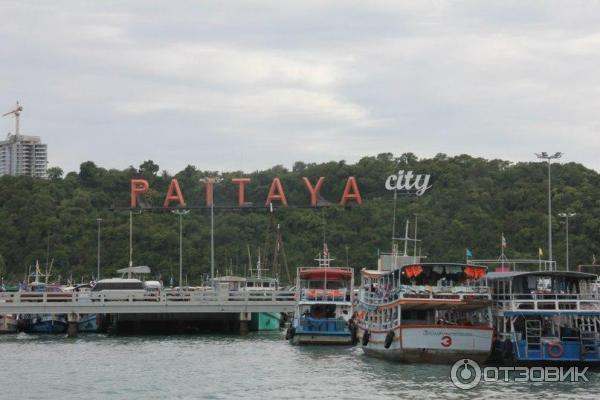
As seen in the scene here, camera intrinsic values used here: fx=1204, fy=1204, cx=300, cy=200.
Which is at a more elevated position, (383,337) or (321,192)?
(321,192)

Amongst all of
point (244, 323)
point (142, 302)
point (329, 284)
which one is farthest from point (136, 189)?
point (329, 284)

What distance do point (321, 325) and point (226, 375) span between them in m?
17.3

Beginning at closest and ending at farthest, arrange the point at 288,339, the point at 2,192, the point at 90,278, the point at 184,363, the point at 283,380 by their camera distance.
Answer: the point at 283,380
the point at 184,363
the point at 288,339
the point at 90,278
the point at 2,192

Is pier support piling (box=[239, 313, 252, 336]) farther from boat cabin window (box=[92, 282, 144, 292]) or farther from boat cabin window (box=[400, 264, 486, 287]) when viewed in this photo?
boat cabin window (box=[400, 264, 486, 287])

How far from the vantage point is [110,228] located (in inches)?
5123

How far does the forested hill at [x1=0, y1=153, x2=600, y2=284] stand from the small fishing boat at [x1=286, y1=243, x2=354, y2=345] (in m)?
43.6

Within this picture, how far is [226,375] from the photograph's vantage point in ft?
171

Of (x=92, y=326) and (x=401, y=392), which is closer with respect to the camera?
(x=401, y=392)

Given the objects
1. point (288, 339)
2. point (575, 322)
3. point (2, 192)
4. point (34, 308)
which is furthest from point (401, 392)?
point (2, 192)

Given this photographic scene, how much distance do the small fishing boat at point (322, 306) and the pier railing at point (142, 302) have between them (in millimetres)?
6724

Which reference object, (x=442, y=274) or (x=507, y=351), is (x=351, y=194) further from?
(x=507, y=351)

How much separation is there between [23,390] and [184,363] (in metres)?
12.0

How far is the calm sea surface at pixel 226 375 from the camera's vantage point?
150 ft

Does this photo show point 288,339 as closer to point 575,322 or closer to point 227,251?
point 575,322
